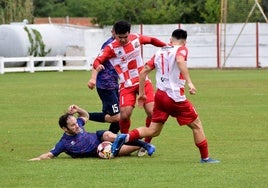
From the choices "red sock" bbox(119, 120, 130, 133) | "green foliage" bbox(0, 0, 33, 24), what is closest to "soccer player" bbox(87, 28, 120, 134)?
"red sock" bbox(119, 120, 130, 133)

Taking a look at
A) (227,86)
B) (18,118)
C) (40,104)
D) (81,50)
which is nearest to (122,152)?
(18,118)

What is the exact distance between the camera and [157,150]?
48.1 feet

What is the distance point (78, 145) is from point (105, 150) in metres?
0.41

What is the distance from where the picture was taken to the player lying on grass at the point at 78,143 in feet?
43.9

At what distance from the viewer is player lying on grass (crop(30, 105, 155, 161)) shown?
13375 mm

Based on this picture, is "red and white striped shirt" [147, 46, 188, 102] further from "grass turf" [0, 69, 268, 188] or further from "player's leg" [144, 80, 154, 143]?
"player's leg" [144, 80, 154, 143]

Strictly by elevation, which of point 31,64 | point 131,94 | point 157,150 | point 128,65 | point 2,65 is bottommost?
point 31,64

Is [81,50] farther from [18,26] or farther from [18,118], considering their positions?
[18,118]

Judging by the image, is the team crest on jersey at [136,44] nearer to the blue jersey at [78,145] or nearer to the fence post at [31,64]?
the blue jersey at [78,145]

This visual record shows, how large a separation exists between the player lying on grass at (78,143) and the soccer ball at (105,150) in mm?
86

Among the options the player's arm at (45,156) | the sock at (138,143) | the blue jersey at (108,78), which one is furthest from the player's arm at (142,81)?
the blue jersey at (108,78)

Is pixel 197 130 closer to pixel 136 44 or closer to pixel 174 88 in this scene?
pixel 174 88

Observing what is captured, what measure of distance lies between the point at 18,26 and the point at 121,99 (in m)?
35.4

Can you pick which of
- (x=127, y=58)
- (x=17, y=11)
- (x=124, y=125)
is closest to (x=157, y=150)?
(x=124, y=125)
